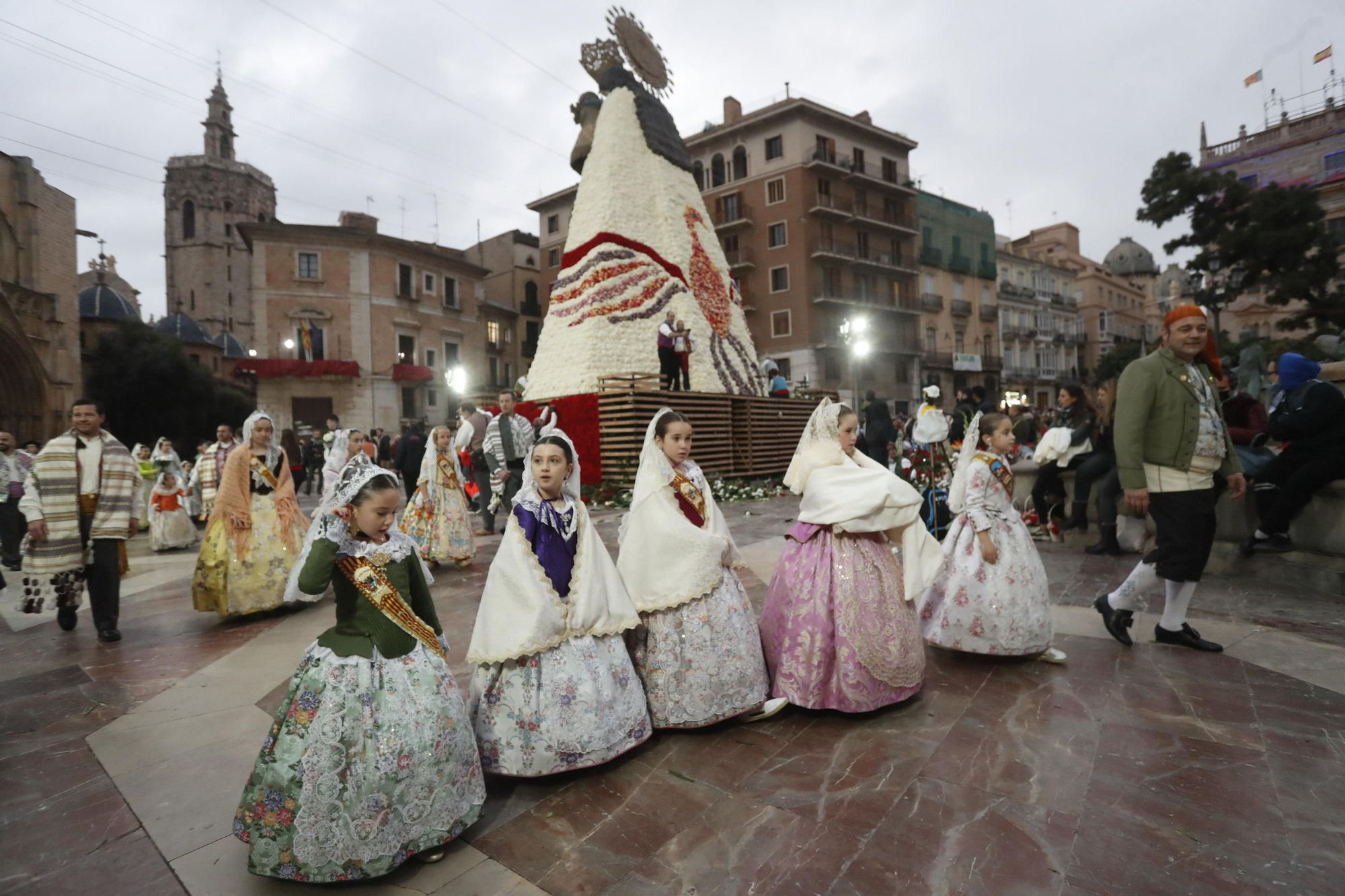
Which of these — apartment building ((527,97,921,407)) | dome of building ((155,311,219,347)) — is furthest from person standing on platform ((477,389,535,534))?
dome of building ((155,311,219,347))

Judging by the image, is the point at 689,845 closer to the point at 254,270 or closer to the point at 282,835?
the point at 282,835

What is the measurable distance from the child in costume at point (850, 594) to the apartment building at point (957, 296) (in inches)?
1401

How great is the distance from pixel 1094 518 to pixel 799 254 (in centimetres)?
2565

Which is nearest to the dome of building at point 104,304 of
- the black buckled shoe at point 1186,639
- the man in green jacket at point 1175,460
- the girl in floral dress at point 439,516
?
the girl in floral dress at point 439,516

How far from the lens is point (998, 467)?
409 centimetres

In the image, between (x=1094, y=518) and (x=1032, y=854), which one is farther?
(x=1094, y=518)

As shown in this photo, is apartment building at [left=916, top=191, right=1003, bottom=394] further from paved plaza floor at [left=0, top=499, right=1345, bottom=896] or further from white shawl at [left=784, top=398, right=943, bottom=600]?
white shawl at [left=784, top=398, right=943, bottom=600]

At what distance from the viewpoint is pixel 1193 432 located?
3902 mm

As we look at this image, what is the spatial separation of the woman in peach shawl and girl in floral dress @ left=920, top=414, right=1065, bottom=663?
215 inches

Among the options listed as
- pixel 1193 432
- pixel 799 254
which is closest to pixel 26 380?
pixel 1193 432

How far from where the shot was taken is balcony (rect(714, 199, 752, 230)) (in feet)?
105

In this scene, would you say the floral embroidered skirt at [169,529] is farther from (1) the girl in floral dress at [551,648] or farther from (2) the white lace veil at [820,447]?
(2) the white lace veil at [820,447]

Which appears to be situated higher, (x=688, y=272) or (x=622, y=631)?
(x=688, y=272)

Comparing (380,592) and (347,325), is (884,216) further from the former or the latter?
(380,592)
